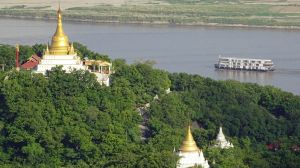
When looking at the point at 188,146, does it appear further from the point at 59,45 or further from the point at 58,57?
the point at 59,45

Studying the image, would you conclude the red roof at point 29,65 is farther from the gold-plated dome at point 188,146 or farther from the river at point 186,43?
the river at point 186,43

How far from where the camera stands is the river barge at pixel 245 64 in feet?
156

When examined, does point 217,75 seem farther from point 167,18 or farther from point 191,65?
point 167,18

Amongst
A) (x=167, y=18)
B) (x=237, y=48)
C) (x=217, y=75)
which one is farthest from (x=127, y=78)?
(x=167, y=18)

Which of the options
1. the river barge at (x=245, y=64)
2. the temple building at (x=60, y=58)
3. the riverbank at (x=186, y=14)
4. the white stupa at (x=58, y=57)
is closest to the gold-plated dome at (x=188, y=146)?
the temple building at (x=60, y=58)

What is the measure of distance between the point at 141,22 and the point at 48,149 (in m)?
39.5

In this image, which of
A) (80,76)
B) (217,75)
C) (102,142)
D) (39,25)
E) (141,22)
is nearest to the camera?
(102,142)

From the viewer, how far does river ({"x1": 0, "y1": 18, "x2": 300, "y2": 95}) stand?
46.8 metres

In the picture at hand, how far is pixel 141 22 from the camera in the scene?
223 feet

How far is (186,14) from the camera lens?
7256 cm

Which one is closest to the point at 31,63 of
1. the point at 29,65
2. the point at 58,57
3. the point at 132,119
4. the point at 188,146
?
the point at 29,65

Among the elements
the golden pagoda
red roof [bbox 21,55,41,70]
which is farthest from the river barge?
the golden pagoda

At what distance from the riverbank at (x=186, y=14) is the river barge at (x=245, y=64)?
56.7 ft

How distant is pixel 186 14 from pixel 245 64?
2433 cm
